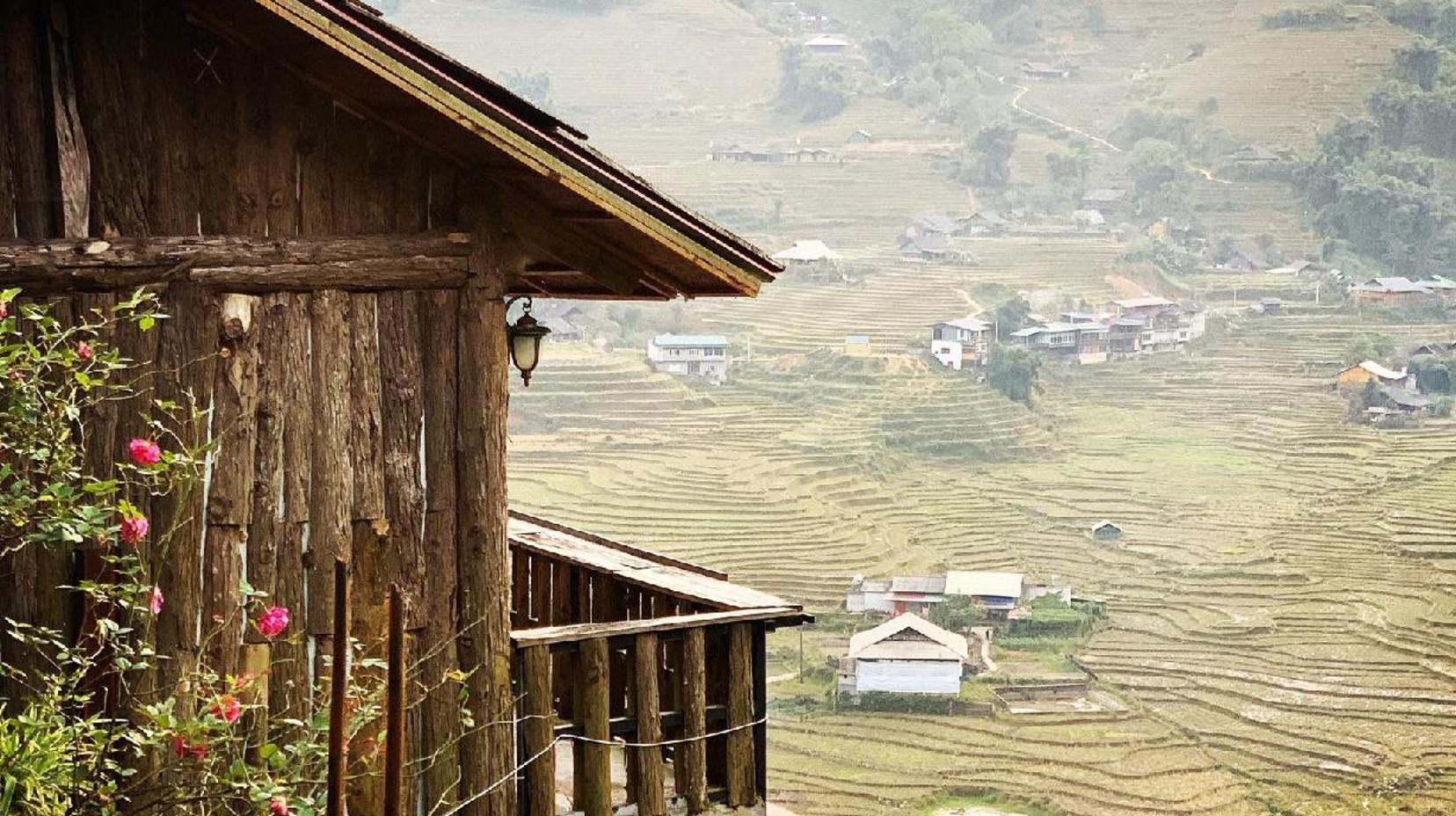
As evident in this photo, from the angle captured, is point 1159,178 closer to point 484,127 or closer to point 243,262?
point 484,127

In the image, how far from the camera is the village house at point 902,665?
3253 centimetres

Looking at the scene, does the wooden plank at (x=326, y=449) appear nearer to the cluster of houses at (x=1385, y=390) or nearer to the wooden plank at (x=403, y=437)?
the wooden plank at (x=403, y=437)

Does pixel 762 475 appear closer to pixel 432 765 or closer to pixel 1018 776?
pixel 1018 776

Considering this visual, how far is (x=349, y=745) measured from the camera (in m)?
3.62

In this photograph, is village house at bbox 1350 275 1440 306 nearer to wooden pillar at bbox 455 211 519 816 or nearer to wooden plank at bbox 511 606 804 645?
wooden plank at bbox 511 606 804 645

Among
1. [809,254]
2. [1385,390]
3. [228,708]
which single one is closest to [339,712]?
[228,708]

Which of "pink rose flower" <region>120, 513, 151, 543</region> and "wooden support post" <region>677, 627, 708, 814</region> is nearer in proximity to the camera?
"pink rose flower" <region>120, 513, 151, 543</region>

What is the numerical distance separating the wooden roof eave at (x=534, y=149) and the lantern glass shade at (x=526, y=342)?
39.9 inches

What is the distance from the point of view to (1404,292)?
178 feet

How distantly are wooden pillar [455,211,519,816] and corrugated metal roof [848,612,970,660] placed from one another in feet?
97.2

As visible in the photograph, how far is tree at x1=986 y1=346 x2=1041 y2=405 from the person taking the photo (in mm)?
49469

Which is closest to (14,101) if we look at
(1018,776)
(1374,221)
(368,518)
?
(368,518)

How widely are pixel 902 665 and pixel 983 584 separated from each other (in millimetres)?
4845

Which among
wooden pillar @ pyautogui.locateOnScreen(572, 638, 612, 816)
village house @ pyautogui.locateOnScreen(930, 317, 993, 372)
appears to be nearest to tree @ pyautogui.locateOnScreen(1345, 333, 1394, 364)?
village house @ pyautogui.locateOnScreen(930, 317, 993, 372)
